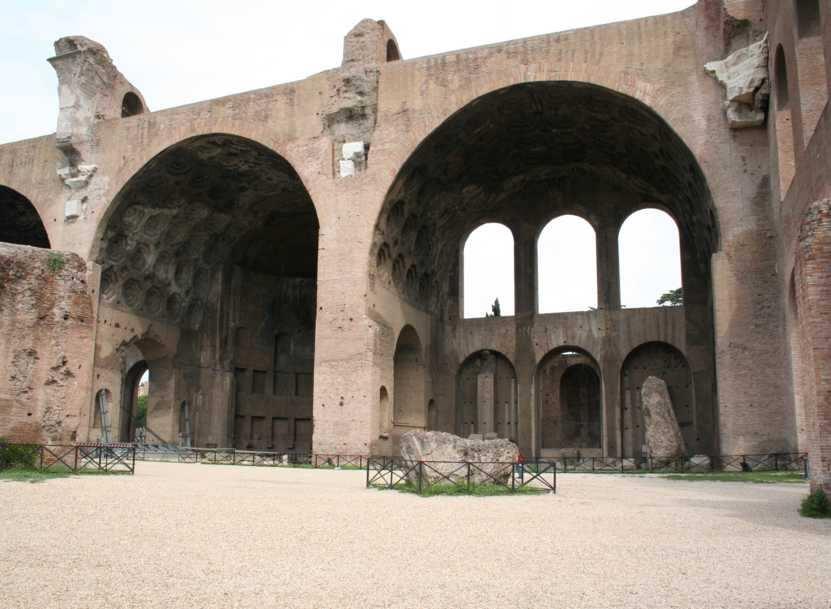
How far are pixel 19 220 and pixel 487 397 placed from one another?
658 inches

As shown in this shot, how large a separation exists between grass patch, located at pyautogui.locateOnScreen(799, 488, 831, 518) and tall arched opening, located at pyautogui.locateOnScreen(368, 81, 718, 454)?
9576 millimetres

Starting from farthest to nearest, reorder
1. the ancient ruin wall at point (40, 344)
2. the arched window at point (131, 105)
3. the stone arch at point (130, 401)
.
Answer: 1. the stone arch at point (130, 401)
2. the arched window at point (131, 105)
3. the ancient ruin wall at point (40, 344)

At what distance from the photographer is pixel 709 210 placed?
16.8 meters

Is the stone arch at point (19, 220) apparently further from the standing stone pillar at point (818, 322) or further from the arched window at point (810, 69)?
the standing stone pillar at point (818, 322)

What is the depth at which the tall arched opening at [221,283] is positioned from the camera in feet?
72.4

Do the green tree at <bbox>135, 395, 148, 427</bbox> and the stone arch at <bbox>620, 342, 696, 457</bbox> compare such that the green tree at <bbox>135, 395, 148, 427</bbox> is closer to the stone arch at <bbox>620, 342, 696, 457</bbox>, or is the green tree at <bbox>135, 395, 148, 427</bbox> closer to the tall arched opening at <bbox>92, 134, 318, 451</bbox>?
the tall arched opening at <bbox>92, 134, 318, 451</bbox>

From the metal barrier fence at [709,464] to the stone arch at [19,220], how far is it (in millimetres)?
18354

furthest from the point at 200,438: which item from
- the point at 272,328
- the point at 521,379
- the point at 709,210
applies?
the point at 709,210

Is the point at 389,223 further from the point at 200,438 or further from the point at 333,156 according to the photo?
the point at 200,438

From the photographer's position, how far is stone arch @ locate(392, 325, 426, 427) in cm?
2197

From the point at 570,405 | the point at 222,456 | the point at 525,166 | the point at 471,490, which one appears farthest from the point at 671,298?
the point at 471,490

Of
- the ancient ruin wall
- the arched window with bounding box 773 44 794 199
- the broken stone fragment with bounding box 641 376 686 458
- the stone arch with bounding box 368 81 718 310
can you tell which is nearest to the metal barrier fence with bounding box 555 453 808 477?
the broken stone fragment with bounding box 641 376 686 458

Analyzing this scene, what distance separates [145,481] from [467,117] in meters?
11.4

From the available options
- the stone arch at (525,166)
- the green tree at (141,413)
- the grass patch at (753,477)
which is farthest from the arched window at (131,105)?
the green tree at (141,413)
